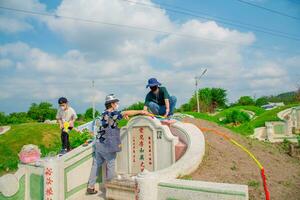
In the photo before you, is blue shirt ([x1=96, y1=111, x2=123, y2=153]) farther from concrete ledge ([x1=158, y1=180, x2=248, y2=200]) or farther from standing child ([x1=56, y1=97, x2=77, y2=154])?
concrete ledge ([x1=158, y1=180, x2=248, y2=200])

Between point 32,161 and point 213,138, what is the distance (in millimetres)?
3989

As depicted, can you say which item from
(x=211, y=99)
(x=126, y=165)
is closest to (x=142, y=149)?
(x=126, y=165)

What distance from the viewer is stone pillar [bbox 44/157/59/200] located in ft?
18.1

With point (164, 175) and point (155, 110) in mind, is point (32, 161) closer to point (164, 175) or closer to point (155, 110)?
point (155, 110)

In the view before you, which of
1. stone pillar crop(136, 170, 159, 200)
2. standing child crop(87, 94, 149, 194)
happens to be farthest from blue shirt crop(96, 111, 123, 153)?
stone pillar crop(136, 170, 159, 200)

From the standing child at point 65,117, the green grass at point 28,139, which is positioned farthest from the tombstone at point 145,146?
the green grass at point 28,139

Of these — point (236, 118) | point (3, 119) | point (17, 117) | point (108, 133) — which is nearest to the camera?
point (108, 133)

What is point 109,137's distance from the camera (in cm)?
570

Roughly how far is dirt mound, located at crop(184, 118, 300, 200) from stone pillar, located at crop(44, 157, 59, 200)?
2.55 metres

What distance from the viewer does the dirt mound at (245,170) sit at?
443cm

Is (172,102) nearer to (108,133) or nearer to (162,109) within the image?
(162,109)

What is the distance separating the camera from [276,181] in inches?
193

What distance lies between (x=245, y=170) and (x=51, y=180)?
11.5ft

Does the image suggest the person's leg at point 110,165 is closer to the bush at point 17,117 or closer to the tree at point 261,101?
the bush at point 17,117
